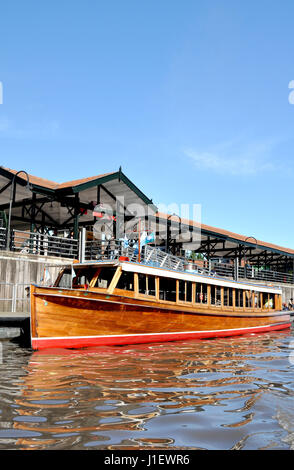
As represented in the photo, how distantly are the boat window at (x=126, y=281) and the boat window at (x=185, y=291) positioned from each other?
2278 millimetres

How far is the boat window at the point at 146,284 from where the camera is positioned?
13222mm

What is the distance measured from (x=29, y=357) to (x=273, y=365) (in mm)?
5913

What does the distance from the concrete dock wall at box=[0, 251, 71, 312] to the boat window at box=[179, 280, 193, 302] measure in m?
4.65

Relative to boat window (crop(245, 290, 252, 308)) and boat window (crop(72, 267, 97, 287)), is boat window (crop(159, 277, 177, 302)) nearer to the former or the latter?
boat window (crop(72, 267, 97, 287))

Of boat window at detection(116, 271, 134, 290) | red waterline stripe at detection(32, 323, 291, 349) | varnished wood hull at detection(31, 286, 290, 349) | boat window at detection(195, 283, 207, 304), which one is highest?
boat window at detection(116, 271, 134, 290)

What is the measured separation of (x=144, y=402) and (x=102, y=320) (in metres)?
6.06

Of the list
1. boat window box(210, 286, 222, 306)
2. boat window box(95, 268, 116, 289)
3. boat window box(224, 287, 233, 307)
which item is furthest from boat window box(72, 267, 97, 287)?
boat window box(224, 287, 233, 307)

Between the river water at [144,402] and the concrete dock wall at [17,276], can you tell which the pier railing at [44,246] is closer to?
the concrete dock wall at [17,276]

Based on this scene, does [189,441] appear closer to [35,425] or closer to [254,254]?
[35,425]

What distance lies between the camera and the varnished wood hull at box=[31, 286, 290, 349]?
10.7m

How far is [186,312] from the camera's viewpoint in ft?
46.1

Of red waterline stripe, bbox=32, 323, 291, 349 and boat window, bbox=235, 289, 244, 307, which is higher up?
boat window, bbox=235, 289, 244, 307

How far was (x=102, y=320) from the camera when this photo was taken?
11.6 metres
